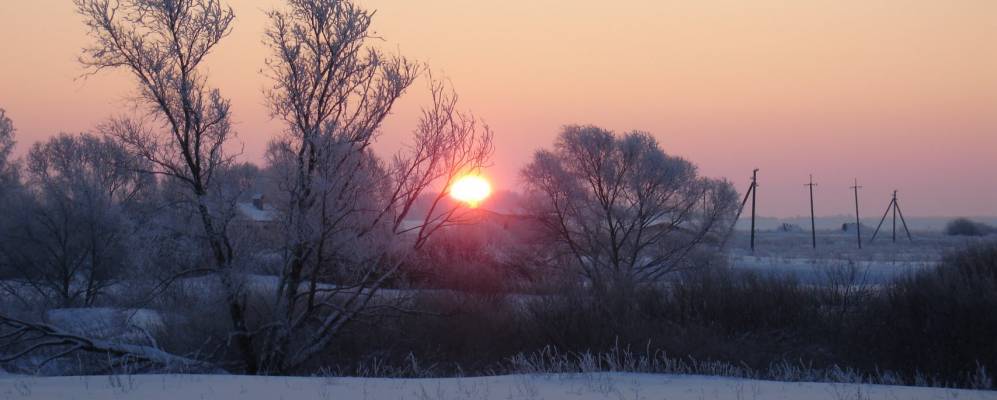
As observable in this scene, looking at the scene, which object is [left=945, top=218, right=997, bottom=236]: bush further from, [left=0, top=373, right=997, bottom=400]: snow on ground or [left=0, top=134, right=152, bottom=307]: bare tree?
[left=0, top=373, right=997, bottom=400]: snow on ground

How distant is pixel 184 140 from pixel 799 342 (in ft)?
51.7

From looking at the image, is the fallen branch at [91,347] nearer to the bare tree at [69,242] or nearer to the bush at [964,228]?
the bare tree at [69,242]

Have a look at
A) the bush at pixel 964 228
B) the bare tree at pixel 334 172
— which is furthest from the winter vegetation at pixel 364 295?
the bush at pixel 964 228

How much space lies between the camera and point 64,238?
3306 centimetres

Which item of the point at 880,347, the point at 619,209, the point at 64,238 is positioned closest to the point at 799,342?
the point at 880,347

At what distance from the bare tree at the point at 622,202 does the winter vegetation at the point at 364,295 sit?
13 centimetres

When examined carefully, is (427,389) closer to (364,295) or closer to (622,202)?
(364,295)

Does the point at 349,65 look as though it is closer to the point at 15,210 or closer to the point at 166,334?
the point at 166,334

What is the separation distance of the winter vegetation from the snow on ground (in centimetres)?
7

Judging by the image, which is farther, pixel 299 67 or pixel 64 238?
pixel 64 238

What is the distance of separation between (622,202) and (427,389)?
21290mm

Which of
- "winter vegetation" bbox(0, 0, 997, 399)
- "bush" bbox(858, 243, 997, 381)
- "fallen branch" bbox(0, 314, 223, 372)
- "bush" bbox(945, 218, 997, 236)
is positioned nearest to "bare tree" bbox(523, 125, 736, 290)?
"winter vegetation" bbox(0, 0, 997, 399)

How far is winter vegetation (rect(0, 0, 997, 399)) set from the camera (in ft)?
55.5

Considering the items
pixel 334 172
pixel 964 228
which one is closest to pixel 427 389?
pixel 334 172
